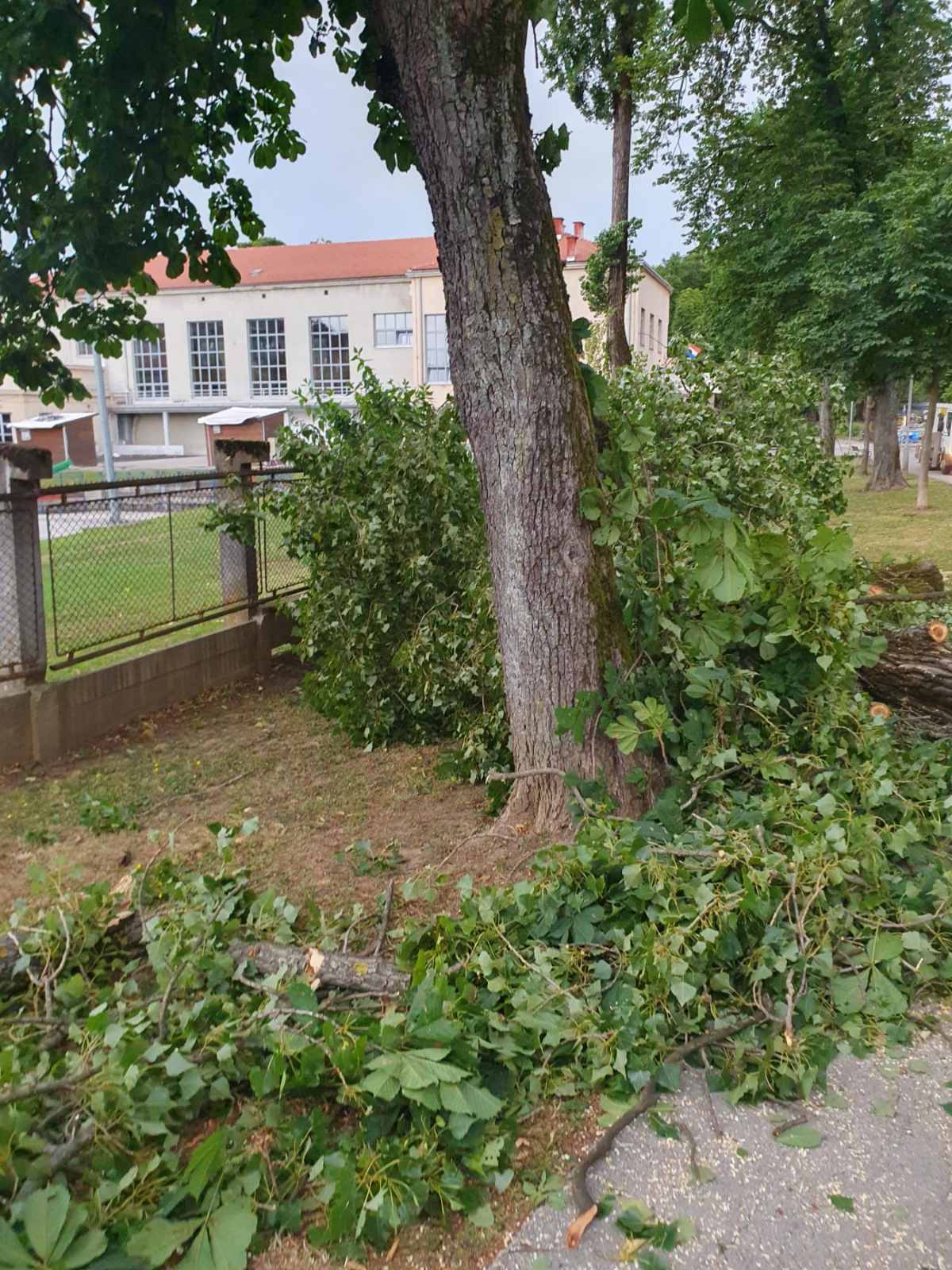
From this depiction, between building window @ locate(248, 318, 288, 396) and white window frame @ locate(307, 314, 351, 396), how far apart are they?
5.58ft

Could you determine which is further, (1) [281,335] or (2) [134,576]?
(1) [281,335]

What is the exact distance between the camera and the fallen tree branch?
2344 millimetres

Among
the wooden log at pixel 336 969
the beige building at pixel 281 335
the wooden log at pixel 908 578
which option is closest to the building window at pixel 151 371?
the beige building at pixel 281 335

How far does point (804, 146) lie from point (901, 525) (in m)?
10.1

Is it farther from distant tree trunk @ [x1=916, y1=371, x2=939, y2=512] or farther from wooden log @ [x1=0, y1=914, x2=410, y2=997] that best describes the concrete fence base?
distant tree trunk @ [x1=916, y1=371, x2=939, y2=512]

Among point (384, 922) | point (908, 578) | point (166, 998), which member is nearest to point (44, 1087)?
point (166, 998)

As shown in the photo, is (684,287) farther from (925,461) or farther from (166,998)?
(166,998)

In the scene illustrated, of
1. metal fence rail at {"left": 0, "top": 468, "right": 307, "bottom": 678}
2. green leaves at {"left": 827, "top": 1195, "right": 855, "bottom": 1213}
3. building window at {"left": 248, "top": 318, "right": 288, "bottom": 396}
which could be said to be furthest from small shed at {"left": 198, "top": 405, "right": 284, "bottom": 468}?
green leaves at {"left": 827, "top": 1195, "right": 855, "bottom": 1213}

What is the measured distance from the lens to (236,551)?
7953 mm

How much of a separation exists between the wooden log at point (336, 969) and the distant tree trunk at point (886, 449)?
26551 mm

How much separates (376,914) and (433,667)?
7.23ft

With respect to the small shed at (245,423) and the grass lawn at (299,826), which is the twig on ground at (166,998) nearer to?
the grass lawn at (299,826)

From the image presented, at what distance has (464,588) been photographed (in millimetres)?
5742

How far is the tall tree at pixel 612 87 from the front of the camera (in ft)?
53.4
